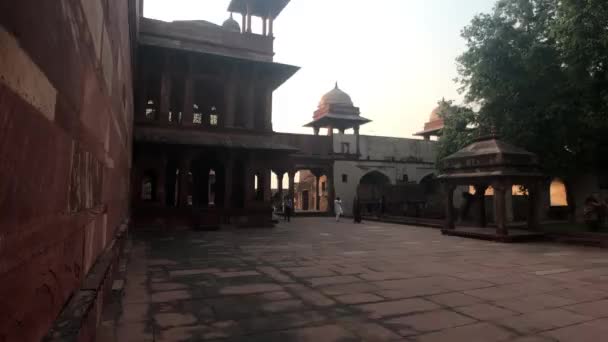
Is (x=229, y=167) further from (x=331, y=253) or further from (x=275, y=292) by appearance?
(x=275, y=292)

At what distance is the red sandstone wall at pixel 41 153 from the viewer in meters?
0.92

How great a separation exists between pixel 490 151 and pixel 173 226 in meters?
10.2

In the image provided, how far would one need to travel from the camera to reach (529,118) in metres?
12.3

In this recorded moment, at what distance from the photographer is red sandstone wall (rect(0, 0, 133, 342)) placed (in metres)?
0.92

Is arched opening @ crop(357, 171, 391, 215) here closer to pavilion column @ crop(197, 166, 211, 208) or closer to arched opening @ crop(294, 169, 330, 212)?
arched opening @ crop(294, 169, 330, 212)

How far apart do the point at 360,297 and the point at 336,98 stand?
27191mm

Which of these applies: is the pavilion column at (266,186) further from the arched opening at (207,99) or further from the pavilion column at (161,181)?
the pavilion column at (161,181)

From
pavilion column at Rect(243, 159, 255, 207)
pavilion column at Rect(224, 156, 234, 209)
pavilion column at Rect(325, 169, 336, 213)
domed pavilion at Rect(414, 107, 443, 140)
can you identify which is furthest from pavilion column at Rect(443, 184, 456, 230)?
domed pavilion at Rect(414, 107, 443, 140)

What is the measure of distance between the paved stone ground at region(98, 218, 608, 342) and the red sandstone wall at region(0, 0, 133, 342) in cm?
160

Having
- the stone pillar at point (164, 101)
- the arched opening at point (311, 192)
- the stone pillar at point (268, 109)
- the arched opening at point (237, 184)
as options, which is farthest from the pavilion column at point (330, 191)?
the stone pillar at point (164, 101)

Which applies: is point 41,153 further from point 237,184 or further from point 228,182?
point 237,184

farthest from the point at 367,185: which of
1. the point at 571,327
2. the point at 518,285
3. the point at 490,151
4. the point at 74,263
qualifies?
the point at 74,263

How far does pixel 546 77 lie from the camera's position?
40.2 ft

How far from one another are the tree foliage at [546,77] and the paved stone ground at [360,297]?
6003 mm
